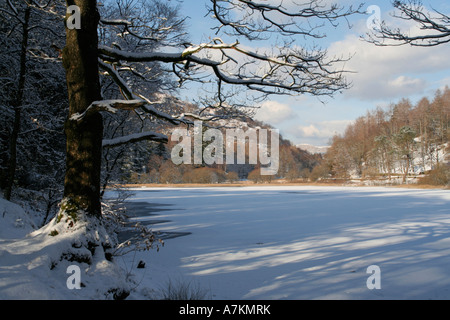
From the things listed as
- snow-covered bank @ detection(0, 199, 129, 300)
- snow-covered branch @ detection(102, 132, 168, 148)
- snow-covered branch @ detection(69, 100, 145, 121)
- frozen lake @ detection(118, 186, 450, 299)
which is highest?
snow-covered branch @ detection(69, 100, 145, 121)

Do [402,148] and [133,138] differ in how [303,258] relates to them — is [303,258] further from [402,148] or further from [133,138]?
[402,148]

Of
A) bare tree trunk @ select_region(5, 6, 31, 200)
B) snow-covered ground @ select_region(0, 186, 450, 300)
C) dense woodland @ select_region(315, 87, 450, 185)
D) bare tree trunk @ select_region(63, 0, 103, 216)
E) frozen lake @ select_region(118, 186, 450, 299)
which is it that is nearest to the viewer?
snow-covered ground @ select_region(0, 186, 450, 300)

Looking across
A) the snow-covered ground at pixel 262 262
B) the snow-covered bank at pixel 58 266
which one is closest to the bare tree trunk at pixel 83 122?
the snow-covered bank at pixel 58 266

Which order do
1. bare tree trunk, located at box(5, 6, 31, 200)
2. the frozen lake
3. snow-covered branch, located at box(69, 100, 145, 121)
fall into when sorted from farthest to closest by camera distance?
bare tree trunk, located at box(5, 6, 31, 200)
the frozen lake
snow-covered branch, located at box(69, 100, 145, 121)

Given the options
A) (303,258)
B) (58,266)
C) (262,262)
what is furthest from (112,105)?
(303,258)

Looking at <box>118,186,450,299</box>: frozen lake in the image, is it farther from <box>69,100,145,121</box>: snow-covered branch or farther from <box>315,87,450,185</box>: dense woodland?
<box>315,87,450,185</box>: dense woodland

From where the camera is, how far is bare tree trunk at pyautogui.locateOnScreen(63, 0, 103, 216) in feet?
11.2

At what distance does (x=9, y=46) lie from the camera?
650 centimetres

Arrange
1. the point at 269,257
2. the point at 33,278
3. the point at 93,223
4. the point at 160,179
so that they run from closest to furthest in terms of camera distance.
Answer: the point at 33,278 < the point at 93,223 < the point at 269,257 < the point at 160,179

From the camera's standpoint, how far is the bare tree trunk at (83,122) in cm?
341

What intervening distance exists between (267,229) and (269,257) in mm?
3028


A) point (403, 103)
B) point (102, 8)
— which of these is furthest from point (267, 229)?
point (403, 103)

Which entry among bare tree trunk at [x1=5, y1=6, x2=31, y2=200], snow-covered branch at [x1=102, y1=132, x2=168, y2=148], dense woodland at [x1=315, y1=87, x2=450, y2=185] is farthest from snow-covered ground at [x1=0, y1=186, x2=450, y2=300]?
dense woodland at [x1=315, y1=87, x2=450, y2=185]
